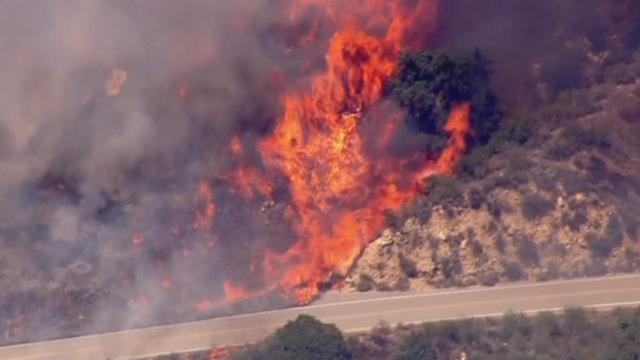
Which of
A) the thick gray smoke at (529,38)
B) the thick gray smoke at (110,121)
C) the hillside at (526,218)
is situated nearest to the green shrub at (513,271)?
the hillside at (526,218)

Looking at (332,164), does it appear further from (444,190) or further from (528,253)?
(528,253)

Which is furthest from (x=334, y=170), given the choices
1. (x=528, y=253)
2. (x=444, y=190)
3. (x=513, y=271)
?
(x=528, y=253)

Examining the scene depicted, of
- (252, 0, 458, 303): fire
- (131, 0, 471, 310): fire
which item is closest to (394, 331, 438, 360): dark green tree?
(131, 0, 471, 310): fire

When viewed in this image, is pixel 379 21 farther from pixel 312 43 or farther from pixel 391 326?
pixel 391 326

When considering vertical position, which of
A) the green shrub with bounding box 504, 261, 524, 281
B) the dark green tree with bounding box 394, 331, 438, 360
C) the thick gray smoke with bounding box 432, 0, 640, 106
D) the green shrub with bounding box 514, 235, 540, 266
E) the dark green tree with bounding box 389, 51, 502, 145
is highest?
the thick gray smoke with bounding box 432, 0, 640, 106

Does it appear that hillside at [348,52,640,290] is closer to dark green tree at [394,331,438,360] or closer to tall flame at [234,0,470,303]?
tall flame at [234,0,470,303]

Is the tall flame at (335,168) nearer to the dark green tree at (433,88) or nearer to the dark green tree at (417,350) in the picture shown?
the dark green tree at (433,88)

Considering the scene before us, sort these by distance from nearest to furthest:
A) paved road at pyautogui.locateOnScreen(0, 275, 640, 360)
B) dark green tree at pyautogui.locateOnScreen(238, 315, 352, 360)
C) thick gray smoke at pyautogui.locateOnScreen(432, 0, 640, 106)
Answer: dark green tree at pyautogui.locateOnScreen(238, 315, 352, 360), paved road at pyautogui.locateOnScreen(0, 275, 640, 360), thick gray smoke at pyautogui.locateOnScreen(432, 0, 640, 106)

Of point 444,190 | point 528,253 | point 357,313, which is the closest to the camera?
point 357,313
